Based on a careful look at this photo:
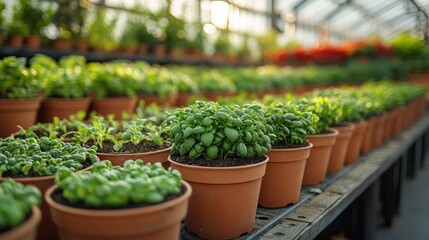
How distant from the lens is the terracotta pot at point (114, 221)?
1.00m

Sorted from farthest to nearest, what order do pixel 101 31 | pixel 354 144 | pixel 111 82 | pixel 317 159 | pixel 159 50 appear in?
pixel 159 50 < pixel 101 31 < pixel 111 82 < pixel 354 144 < pixel 317 159

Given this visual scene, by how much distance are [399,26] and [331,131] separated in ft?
85.3

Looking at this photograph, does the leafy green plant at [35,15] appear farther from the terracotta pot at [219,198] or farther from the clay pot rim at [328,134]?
the terracotta pot at [219,198]

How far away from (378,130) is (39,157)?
266 centimetres

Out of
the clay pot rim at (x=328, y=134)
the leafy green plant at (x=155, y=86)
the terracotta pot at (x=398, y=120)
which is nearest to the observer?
the clay pot rim at (x=328, y=134)

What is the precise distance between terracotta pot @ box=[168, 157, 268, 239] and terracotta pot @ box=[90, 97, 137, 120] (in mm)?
1539

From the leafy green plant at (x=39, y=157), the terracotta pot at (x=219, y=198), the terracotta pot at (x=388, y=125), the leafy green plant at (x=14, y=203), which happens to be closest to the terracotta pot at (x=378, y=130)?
the terracotta pot at (x=388, y=125)

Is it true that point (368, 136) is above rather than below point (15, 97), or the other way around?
below

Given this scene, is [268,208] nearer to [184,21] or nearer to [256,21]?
[184,21]

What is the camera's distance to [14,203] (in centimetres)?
93

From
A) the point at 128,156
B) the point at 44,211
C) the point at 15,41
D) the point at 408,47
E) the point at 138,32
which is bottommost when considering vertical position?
the point at 44,211

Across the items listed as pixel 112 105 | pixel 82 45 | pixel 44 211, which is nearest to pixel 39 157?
pixel 44 211

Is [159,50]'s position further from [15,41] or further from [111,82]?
[111,82]

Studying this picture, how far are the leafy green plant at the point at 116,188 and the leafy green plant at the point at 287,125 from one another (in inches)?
28.7
